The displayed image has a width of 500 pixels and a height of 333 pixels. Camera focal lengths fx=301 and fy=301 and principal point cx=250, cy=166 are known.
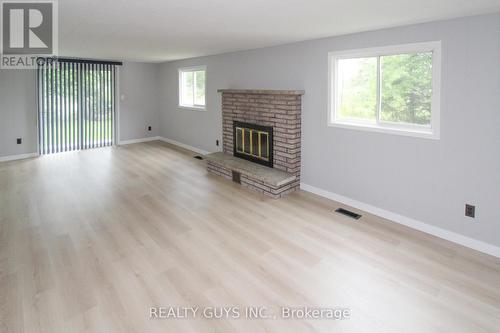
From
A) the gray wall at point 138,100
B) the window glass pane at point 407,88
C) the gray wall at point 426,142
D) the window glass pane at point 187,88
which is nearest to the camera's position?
the gray wall at point 426,142

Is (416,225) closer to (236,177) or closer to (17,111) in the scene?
(236,177)

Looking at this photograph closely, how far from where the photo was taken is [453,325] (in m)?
2.03

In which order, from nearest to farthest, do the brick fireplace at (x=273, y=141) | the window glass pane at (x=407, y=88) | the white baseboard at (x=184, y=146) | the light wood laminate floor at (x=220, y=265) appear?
the light wood laminate floor at (x=220, y=265), the window glass pane at (x=407, y=88), the brick fireplace at (x=273, y=141), the white baseboard at (x=184, y=146)

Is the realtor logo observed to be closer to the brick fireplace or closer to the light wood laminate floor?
the light wood laminate floor

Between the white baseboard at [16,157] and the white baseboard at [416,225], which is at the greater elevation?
the white baseboard at [16,157]

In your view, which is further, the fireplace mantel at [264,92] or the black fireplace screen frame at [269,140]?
the black fireplace screen frame at [269,140]

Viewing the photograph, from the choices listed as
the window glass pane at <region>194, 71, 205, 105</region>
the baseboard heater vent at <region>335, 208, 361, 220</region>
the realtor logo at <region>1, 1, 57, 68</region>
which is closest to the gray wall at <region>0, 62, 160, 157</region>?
the realtor logo at <region>1, 1, 57, 68</region>

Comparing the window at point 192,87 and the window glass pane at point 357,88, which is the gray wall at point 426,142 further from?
the window at point 192,87

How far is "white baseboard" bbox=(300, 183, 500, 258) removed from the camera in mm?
2969

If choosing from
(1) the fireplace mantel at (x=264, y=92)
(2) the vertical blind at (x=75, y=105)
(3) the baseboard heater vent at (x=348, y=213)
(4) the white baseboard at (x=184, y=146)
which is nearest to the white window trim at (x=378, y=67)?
(1) the fireplace mantel at (x=264, y=92)

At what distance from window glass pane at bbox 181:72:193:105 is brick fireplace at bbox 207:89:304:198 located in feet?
7.36

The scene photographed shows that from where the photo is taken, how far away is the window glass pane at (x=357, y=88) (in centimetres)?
385

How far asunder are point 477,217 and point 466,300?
1.07 meters

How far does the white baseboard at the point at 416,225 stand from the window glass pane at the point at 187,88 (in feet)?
14.2
